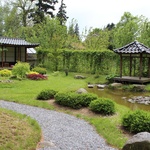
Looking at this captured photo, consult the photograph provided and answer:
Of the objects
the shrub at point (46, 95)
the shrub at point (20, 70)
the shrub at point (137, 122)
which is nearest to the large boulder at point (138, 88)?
the shrub at point (46, 95)

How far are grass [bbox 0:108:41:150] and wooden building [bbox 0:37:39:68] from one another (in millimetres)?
16025

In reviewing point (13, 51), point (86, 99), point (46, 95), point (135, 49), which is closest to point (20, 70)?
point (46, 95)

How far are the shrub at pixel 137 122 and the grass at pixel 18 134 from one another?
7.71 feet

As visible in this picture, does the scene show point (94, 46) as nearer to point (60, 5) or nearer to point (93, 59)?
point (93, 59)

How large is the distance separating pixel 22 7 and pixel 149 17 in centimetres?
2155

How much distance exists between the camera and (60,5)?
41.8 meters

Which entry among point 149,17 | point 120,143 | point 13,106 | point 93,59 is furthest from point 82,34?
point 120,143

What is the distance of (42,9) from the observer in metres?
37.1

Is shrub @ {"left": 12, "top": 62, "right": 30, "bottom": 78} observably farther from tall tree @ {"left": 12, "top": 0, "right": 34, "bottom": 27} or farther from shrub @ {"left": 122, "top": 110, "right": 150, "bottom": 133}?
tall tree @ {"left": 12, "top": 0, "right": 34, "bottom": 27}

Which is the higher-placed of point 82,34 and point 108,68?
point 82,34

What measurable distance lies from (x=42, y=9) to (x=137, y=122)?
34083mm

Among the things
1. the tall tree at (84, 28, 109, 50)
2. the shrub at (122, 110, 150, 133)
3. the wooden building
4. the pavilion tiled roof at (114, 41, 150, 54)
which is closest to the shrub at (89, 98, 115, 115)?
the shrub at (122, 110, 150, 133)

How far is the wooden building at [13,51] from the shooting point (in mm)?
21203

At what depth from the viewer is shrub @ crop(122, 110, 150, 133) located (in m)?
5.80
